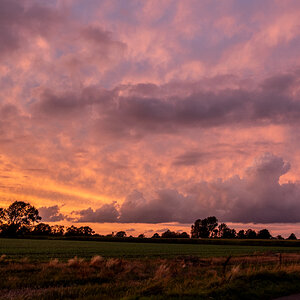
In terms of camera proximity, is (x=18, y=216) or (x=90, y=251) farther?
(x=18, y=216)

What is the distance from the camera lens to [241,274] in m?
17.1

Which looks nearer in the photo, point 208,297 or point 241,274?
point 208,297

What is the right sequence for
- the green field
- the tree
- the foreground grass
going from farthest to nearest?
the tree
the green field
the foreground grass

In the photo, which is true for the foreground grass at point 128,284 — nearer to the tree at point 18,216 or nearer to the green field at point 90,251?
the green field at point 90,251

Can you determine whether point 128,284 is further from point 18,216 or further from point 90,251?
point 18,216

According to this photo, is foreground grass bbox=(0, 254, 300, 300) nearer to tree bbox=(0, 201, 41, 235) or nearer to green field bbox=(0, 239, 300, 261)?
green field bbox=(0, 239, 300, 261)

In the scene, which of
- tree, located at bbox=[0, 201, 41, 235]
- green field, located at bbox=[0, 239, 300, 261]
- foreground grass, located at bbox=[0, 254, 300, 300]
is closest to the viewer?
foreground grass, located at bbox=[0, 254, 300, 300]

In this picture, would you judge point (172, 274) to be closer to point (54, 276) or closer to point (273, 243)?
point (54, 276)

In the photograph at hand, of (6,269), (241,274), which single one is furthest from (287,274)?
(6,269)

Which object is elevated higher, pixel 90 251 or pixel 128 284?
Result: pixel 128 284

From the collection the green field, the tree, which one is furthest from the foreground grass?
the tree

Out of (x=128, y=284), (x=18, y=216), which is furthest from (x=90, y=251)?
(x=18, y=216)

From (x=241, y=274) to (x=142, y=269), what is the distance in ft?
27.1

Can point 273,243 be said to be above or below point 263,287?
below
